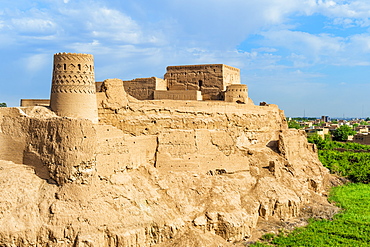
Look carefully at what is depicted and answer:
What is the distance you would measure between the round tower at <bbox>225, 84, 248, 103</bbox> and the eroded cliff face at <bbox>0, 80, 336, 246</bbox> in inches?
84.3

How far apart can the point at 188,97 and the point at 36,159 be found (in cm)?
1462

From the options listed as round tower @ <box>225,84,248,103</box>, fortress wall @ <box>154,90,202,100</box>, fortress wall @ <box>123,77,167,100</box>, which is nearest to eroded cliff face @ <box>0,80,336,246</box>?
round tower @ <box>225,84,248,103</box>

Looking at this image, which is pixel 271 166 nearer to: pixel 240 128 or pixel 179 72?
pixel 240 128

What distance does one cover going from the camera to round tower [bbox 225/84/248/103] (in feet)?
108

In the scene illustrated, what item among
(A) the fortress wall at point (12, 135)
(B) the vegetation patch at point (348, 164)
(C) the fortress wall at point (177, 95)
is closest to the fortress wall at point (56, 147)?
(A) the fortress wall at point (12, 135)

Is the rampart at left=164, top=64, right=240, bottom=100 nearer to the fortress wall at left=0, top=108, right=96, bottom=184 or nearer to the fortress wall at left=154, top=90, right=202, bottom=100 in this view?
the fortress wall at left=154, top=90, right=202, bottom=100


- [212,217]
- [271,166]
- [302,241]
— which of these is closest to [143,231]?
[212,217]

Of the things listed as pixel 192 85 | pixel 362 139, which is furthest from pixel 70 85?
pixel 362 139

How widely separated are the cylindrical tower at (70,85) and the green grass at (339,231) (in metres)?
11.5

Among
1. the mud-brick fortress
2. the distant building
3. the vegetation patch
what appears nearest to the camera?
the mud-brick fortress

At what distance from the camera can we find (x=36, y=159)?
61.8 feet

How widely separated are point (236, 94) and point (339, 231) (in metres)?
13.4

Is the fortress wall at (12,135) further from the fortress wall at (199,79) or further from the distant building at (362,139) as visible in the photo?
the distant building at (362,139)

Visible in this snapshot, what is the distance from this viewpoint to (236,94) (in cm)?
3306
